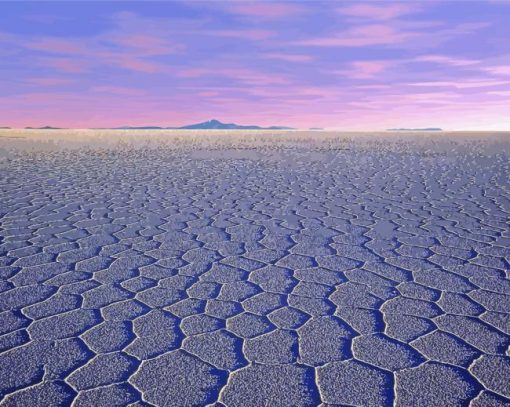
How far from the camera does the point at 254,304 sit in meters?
2.53

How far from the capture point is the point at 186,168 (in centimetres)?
938

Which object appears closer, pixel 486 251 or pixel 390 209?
pixel 486 251

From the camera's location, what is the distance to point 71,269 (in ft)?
10.1

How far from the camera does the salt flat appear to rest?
1.81 meters

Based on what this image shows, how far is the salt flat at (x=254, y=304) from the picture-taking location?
1.81 meters

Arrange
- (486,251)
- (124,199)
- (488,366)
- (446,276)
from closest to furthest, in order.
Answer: (488,366), (446,276), (486,251), (124,199)

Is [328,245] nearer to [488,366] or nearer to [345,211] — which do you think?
[345,211]

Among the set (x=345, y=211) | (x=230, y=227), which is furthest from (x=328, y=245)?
(x=345, y=211)

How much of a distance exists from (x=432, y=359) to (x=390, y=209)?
3250 millimetres

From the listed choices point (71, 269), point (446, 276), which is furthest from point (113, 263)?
point (446, 276)

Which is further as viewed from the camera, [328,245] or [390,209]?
Result: [390,209]

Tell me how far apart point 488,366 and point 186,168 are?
7833mm

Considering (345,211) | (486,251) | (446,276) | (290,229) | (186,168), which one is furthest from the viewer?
(186,168)

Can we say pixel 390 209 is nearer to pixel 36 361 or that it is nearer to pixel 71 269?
pixel 71 269
